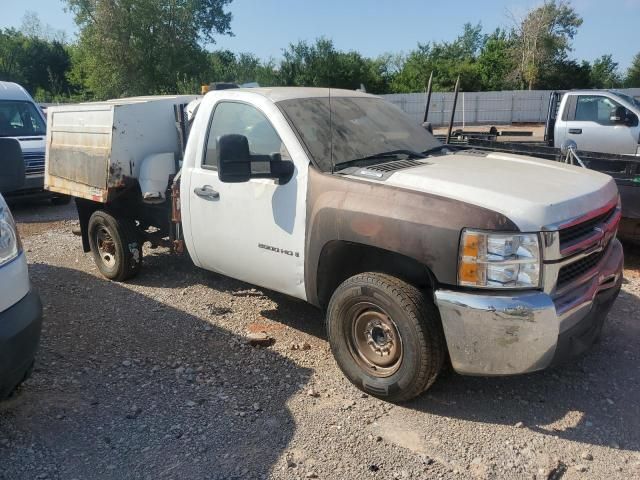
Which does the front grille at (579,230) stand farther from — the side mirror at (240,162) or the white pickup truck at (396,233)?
the side mirror at (240,162)

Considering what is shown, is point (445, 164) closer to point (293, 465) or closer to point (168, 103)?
point (293, 465)

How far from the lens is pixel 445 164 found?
12.3 feet

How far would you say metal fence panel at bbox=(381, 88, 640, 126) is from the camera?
109 feet

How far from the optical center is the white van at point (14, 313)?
272 cm

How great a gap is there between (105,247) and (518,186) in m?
4.41

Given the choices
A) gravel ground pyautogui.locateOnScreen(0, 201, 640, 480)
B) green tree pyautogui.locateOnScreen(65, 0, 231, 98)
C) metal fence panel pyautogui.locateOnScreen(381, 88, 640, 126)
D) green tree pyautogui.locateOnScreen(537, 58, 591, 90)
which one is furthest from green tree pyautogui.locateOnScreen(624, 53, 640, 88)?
gravel ground pyautogui.locateOnScreen(0, 201, 640, 480)

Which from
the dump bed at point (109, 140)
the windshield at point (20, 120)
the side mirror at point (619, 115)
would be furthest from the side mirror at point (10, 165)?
the side mirror at point (619, 115)

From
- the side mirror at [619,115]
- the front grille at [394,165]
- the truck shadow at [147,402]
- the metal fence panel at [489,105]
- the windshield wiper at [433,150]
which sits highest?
the metal fence panel at [489,105]

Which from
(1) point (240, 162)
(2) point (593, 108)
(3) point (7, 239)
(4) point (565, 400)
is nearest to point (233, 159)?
(1) point (240, 162)

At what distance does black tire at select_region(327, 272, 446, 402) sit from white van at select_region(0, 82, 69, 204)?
8009 millimetres

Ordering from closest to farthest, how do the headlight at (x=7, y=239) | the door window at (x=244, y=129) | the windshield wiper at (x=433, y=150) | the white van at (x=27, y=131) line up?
the headlight at (x=7, y=239), the door window at (x=244, y=129), the windshield wiper at (x=433, y=150), the white van at (x=27, y=131)

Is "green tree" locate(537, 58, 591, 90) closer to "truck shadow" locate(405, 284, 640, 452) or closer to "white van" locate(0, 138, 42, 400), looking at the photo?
"truck shadow" locate(405, 284, 640, 452)

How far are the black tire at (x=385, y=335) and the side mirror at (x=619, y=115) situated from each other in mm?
8460

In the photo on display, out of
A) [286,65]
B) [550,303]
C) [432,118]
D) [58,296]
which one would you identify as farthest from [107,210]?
[286,65]
